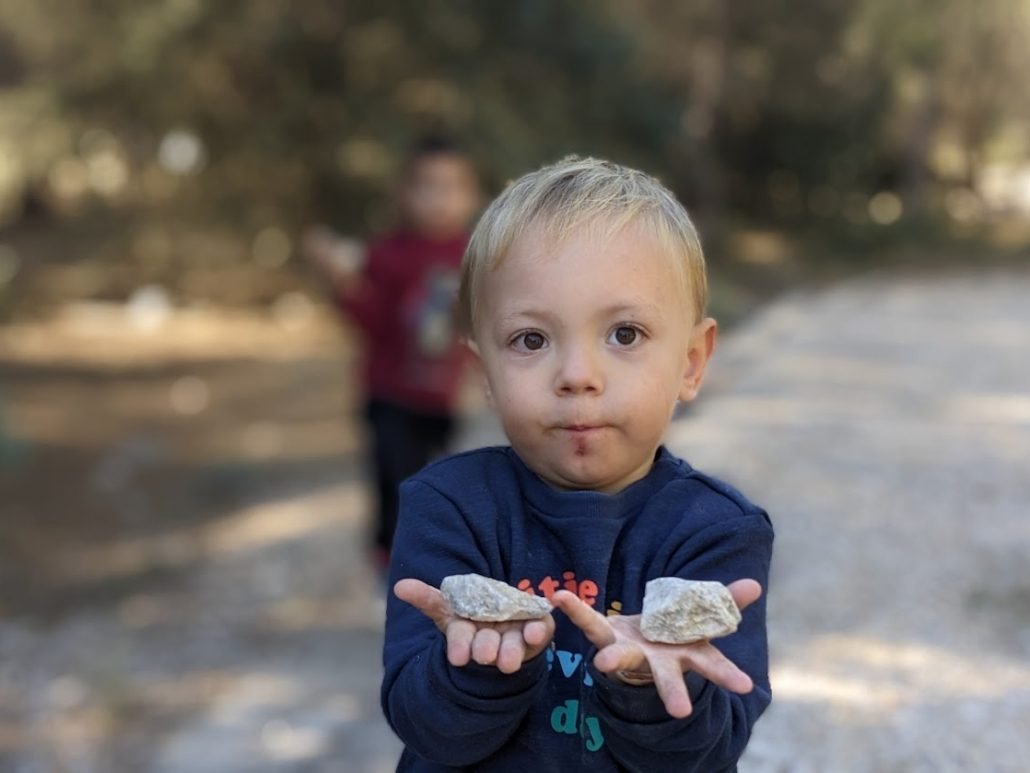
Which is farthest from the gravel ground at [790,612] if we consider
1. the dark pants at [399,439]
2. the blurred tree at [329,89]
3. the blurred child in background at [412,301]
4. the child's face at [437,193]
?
the blurred tree at [329,89]

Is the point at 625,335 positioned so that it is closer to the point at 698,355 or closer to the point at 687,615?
the point at 698,355

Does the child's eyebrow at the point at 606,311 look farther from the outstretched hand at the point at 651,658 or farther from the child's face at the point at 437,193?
the child's face at the point at 437,193

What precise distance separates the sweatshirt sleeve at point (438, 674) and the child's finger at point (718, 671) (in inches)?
6.3

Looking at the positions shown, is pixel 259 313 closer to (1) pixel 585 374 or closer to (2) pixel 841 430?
(2) pixel 841 430

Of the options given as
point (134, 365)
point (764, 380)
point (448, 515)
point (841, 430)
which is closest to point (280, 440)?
point (134, 365)

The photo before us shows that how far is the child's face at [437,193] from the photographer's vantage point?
4.09 meters

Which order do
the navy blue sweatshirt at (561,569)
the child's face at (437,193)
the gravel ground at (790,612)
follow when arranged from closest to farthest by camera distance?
the navy blue sweatshirt at (561,569)
the gravel ground at (790,612)
the child's face at (437,193)

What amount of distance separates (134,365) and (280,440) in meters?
2.57

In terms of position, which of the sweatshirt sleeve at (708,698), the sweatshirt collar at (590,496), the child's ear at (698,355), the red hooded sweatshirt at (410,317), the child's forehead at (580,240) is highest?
the child's forehead at (580,240)

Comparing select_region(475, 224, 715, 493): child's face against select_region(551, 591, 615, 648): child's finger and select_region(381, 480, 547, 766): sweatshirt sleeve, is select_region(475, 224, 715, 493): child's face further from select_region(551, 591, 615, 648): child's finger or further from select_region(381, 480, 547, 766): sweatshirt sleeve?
select_region(551, 591, 615, 648): child's finger

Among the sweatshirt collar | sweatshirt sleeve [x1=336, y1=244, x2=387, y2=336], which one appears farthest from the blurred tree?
the sweatshirt collar

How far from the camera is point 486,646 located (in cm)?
118

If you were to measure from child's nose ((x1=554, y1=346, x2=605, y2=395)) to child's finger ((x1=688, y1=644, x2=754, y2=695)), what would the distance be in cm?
31

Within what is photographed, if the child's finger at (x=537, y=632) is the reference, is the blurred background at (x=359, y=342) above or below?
below
